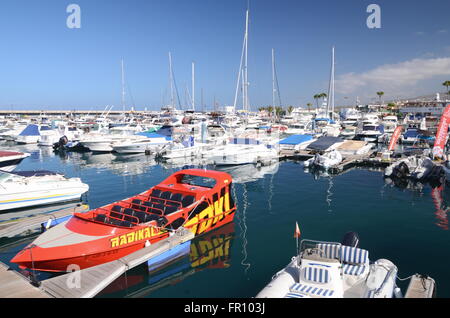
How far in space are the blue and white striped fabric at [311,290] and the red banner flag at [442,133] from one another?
27.5 m

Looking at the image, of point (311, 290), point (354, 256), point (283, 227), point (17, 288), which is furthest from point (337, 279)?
point (17, 288)

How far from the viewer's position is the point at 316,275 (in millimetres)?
8906

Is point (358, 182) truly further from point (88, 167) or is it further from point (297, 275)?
point (88, 167)

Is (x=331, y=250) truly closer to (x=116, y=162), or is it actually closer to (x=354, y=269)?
(x=354, y=269)

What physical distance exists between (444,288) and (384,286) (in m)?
3.79

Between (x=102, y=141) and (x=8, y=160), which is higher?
(x=102, y=141)

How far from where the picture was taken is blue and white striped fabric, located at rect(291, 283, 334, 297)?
27.6ft

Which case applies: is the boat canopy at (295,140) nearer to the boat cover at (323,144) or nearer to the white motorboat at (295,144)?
the white motorboat at (295,144)

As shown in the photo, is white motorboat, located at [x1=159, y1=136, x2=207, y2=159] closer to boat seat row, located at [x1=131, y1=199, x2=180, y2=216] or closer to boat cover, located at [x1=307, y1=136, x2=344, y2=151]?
boat cover, located at [x1=307, y1=136, x2=344, y2=151]

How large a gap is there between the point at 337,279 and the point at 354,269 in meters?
1.40

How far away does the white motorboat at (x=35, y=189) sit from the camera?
1947 cm

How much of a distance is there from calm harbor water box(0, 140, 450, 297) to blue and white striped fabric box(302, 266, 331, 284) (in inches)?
102

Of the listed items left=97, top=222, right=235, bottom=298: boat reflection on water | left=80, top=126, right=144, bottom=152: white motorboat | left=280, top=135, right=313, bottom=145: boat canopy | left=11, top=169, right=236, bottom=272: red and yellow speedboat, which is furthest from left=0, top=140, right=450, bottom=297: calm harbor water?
left=80, top=126, right=144, bottom=152: white motorboat

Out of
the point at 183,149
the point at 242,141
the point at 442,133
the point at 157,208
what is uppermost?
the point at 442,133
